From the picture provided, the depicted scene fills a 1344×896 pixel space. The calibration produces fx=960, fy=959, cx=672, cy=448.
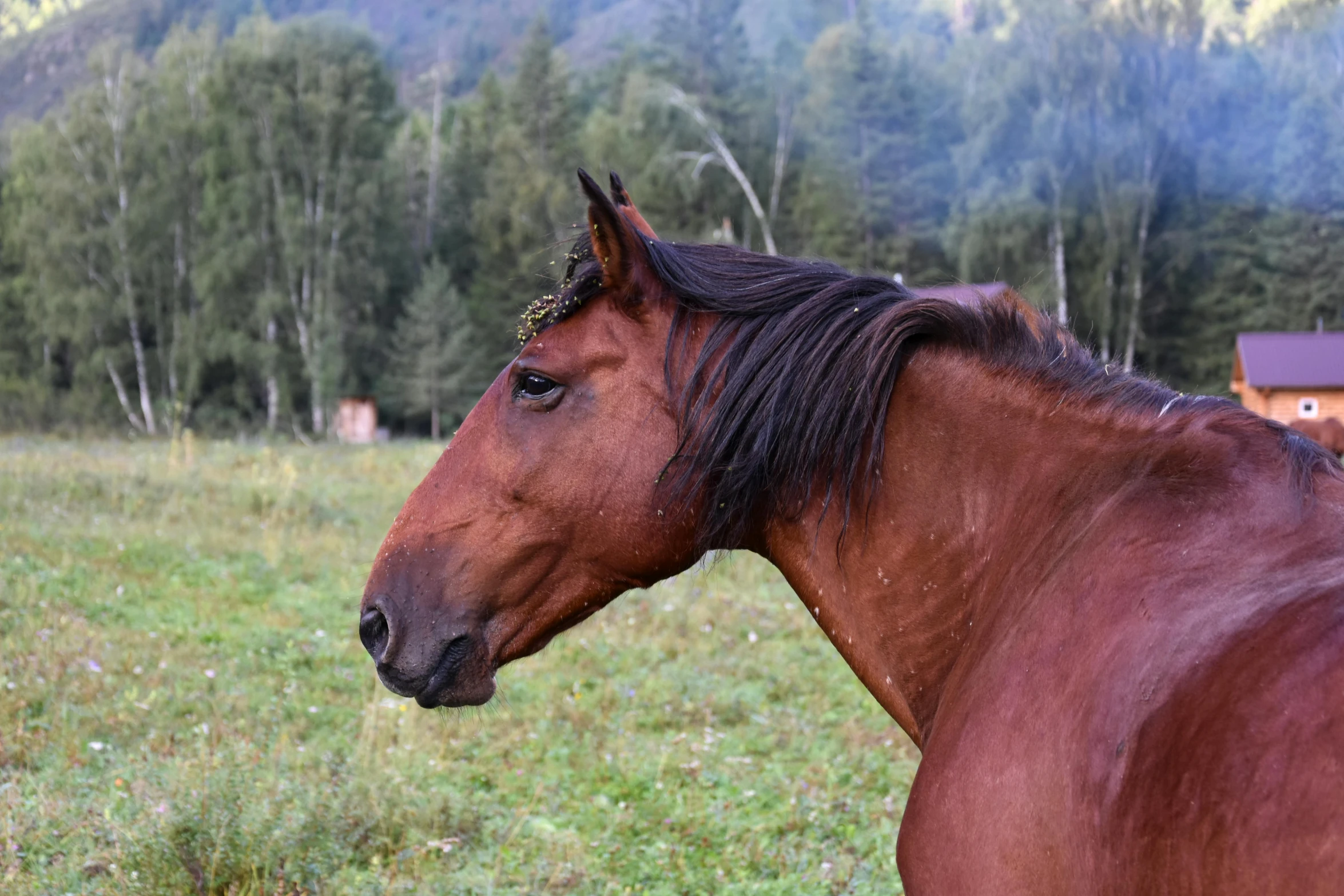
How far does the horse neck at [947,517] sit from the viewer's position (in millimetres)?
1790

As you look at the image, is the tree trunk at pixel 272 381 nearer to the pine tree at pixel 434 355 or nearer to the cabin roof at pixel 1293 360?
the pine tree at pixel 434 355

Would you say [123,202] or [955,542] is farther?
[123,202]

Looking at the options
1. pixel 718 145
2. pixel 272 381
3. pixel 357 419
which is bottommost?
pixel 357 419

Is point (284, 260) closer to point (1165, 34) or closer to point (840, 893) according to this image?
point (1165, 34)

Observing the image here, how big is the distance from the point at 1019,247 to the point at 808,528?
2684 cm

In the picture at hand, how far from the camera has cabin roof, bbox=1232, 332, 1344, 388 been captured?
67.9ft

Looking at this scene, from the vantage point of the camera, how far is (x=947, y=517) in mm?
1894

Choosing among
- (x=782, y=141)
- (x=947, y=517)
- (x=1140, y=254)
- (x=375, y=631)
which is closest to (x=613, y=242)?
(x=947, y=517)

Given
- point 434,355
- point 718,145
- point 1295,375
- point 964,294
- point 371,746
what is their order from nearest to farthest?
point 964,294 < point 371,746 < point 1295,375 < point 718,145 < point 434,355

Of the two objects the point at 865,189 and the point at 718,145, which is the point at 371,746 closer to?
the point at 718,145

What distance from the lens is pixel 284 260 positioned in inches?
1192

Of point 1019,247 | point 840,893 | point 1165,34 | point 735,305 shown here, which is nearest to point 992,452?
point 735,305

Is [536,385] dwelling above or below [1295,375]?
above

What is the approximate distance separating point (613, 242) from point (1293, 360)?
24.3 metres
